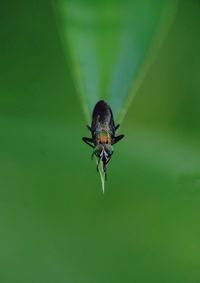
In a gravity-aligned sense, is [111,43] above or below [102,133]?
above

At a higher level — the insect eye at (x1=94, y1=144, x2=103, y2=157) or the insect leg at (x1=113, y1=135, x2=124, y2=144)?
the insect leg at (x1=113, y1=135, x2=124, y2=144)

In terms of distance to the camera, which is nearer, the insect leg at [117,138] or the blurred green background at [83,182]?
the blurred green background at [83,182]

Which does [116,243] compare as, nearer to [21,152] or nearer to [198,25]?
[21,152]

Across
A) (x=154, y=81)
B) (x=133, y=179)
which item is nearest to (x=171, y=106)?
(x=154, y=81)

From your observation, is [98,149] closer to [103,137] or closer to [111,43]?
[103,137]

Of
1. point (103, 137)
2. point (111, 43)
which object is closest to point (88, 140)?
point (103, 137)

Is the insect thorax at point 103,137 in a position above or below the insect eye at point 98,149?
→ above

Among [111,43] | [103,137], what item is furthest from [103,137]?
[111,43]
